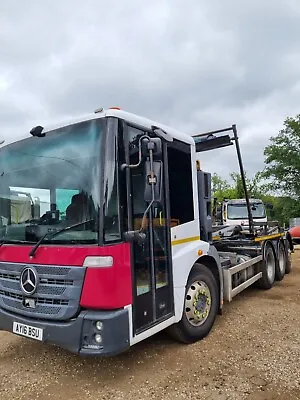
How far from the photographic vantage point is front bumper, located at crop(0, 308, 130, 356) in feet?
9.96

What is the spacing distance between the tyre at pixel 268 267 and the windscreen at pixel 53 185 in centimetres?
469

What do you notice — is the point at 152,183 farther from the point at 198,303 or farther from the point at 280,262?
the point at 280,262

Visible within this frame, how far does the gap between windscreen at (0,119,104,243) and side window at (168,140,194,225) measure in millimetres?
1085

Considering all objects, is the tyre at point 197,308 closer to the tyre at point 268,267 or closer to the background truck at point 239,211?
the tyre at point 268,267

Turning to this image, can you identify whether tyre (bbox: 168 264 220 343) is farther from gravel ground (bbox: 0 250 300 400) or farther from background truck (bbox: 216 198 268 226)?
background truck (bbox: 216 198 268 226)

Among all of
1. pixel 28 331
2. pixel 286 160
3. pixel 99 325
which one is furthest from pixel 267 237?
pixel 286 160

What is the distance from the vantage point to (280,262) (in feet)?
26.6

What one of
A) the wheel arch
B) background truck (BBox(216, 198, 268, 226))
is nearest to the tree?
background truck (BBox(216, 198, 268, 226))

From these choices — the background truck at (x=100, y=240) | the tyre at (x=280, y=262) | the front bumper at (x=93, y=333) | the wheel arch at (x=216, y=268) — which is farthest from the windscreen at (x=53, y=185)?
the tyre at (x=280, y=262)

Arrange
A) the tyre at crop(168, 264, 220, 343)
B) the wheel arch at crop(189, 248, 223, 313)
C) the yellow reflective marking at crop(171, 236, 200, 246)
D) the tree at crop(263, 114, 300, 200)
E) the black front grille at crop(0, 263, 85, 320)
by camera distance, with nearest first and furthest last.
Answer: the black front grille at crop(0, 263, 85, 320), the yellow reflective marking at crop(171, 236, 200, 246), the tyre at crop(168, 264, 220, 343), the wheel arch at crop(189, 248, 223, 313), the tree at crop(263, 114, 300, 200)

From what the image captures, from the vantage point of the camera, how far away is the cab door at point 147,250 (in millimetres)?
3377

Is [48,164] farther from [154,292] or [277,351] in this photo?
[277,351]

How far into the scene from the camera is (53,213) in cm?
346

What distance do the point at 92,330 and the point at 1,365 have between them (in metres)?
1.63
